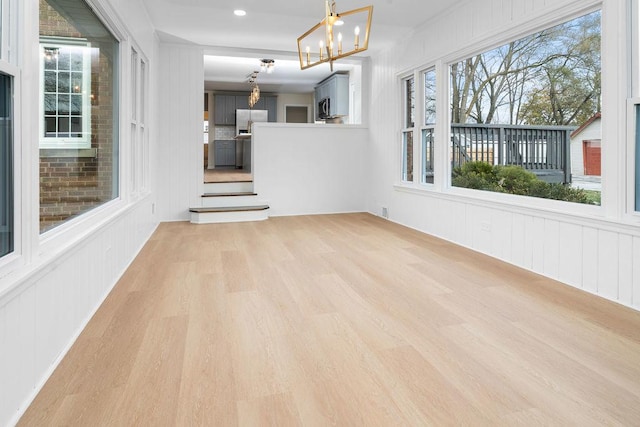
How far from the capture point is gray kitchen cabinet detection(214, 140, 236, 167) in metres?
11.5

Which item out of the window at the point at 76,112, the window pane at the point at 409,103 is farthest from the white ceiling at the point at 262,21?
the window at the point at 76,112

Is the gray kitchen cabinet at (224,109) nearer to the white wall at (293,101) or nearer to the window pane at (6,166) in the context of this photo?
the white wall at (293,101)

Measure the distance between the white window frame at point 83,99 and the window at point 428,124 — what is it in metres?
3.73

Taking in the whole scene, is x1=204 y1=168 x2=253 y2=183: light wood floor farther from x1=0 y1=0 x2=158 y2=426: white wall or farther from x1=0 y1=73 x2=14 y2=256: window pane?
x1=0 y1=73 x2=14 y2=256: window pane

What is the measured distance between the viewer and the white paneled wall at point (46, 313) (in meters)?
1.47

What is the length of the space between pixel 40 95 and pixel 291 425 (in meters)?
1.79

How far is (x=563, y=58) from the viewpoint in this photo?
3307 mm

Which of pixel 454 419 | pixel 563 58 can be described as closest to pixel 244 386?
pixel 454 419

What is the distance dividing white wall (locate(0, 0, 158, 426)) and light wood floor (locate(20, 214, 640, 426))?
100 mm

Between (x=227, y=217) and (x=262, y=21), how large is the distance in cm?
271

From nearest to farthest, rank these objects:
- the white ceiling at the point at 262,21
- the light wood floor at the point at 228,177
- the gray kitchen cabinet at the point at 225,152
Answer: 1. the white ceiling at the point at 262,21
2. the light wood floor at the point at 228,177
3. the gray kitchen cabinet at the point at 225,152

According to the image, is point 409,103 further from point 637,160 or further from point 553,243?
point 637,160

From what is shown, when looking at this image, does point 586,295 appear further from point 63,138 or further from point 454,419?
point 63,138

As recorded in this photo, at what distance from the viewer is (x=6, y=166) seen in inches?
61.2
